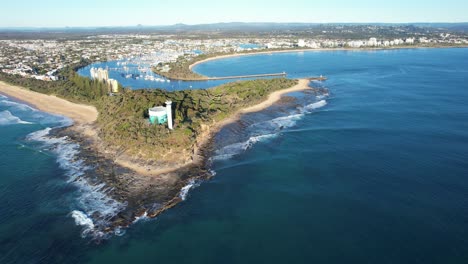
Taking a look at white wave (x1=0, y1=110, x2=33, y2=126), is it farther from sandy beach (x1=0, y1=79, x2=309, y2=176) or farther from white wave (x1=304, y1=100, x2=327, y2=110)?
white wave (x1=304, y1=100, x2=327, y2=110)

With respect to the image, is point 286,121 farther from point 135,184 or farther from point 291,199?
point 135,184

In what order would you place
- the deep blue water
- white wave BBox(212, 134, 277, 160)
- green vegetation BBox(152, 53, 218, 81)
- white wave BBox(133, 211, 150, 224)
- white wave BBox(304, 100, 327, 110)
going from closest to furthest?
1. the deep blue water
2. white wave BBox(133, 211, 150, 224)
3. white wave BBox(212, 134, 277, 160)
4. white wave BBox(304, 100, 327, 110)
5. green vegetation BBox(152, 53, 218, 81)

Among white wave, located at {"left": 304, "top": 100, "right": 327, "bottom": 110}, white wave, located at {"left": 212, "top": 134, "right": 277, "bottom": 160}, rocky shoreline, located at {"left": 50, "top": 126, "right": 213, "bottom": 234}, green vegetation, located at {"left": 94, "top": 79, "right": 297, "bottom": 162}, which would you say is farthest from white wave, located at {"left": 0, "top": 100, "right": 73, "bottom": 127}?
white wave, located at {"left": 304, "top": 100, "right": 327, "bottom": 110}

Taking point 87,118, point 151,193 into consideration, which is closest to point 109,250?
point 151,193

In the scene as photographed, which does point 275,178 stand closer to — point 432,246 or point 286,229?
point 286,229

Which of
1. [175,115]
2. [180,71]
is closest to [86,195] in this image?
[175,115]

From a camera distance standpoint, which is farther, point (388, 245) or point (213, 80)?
point (213, 80)
